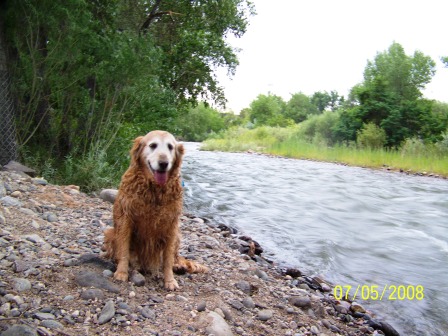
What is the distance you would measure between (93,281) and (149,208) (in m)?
0.76

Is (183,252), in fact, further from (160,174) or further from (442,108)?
(442,108)

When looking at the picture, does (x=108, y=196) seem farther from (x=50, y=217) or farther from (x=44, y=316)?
(x=44, y=316)

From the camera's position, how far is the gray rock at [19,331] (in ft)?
7.10

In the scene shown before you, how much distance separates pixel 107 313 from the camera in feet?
8.99

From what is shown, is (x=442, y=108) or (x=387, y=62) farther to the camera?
(x=387, y=62)

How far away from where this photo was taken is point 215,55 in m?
14.4

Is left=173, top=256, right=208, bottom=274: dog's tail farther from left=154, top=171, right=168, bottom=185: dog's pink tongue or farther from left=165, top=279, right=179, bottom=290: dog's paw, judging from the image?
left=154, top=171, right=168, bottom=185: dog's pink tongue

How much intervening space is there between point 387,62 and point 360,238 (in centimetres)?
4391

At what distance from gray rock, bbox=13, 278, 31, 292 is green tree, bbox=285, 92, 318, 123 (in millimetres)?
67007

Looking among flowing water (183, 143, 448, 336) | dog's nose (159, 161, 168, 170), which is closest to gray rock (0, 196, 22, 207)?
dog's nose (159, 161, 168, 170)

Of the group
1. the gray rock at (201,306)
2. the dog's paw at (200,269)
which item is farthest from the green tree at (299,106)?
the gray rock at (201,306)

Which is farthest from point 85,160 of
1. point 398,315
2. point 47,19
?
point 398,315

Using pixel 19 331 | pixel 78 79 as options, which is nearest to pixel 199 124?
pixel 78 79

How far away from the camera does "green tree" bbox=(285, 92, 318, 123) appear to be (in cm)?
6856
